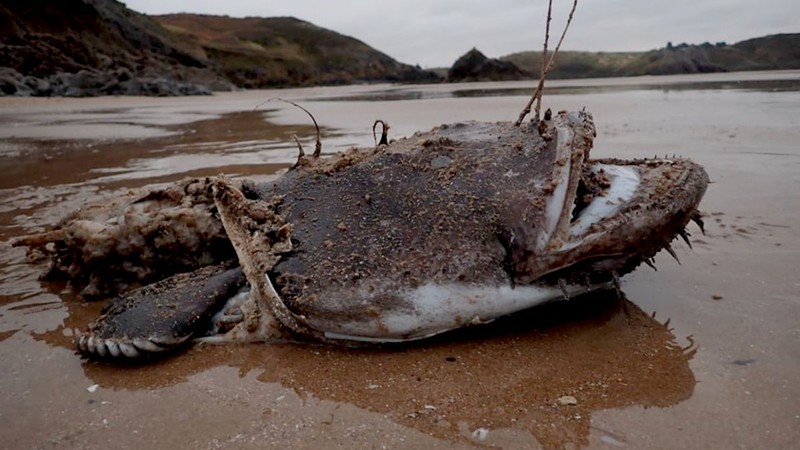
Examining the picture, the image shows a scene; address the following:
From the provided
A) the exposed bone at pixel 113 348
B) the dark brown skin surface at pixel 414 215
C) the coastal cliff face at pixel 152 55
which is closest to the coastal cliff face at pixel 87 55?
the coastal cliff face at pixel 152 55

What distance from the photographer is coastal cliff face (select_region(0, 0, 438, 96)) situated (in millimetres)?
26781

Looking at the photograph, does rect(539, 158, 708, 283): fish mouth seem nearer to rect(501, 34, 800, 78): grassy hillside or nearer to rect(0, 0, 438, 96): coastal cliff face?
rect(0, 0, 438, 96): coastal cliff face

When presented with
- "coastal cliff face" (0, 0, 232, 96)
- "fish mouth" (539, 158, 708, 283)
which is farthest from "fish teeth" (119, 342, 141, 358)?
"coastal cliff face" (0, 0, 232, 96)

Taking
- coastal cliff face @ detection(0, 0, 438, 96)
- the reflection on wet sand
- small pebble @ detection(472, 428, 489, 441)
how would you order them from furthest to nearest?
coastal cliff face @ detection(0, 0, 438, 96), the reflection on wet sand, small pebble @ detection(472, 428, 489, 441)

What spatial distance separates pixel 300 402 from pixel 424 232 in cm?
90

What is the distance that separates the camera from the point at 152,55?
40.5 meters

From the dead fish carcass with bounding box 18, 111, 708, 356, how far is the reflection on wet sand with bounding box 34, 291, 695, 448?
0.34ft

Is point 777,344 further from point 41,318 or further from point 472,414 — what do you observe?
point 41,318

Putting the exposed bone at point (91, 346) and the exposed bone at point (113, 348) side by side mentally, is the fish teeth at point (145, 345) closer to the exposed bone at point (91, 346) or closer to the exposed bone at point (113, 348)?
the exposed bone at point (113, 348)

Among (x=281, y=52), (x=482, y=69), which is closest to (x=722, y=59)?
(x=482, y=69)

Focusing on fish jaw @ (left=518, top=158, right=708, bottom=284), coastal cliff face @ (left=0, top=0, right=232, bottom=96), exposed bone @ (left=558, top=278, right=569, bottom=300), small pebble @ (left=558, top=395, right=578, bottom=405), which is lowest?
small pebble @ (left=558, top=395, right=578, bottom=405)

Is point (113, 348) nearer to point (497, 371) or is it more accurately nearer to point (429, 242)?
point (429, 242)

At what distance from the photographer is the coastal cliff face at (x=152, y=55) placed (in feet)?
87.9

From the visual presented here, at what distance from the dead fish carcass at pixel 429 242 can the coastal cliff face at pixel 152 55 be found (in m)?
25.1
